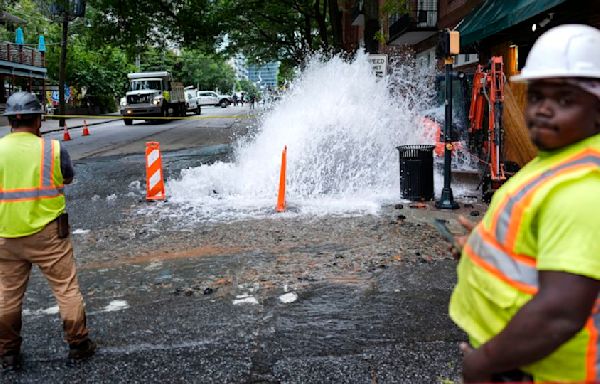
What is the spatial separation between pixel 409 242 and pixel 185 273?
2.62 meters

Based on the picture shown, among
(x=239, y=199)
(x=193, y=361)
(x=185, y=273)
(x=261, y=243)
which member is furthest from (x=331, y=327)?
(x=239, y=199)

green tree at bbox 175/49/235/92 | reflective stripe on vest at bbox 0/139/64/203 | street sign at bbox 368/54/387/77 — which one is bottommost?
reflective stripe on vest at bbox 0/139/64/203

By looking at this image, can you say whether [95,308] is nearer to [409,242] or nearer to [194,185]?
[409,242]

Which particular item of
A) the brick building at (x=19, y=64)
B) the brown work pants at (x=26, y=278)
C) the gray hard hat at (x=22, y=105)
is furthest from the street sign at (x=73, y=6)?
the brown work pants at (x=26, y=278)

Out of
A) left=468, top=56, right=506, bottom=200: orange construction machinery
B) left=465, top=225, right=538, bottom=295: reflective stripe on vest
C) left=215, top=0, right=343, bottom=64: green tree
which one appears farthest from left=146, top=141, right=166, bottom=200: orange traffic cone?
left=215, top=0, right=343, bottom=64: green tree

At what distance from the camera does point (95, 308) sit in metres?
4.97

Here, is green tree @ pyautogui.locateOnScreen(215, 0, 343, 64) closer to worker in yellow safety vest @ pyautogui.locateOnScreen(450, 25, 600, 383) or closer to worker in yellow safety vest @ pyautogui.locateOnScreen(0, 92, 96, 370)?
worker in yellow safety vest @ pyautogui.locateOnScreen(0, 92, 96, 370)

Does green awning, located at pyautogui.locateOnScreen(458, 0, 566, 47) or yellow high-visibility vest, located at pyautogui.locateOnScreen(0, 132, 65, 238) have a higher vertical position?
green awning, located at pyautogui.locateOnScreen(458, 0, 566, 47)

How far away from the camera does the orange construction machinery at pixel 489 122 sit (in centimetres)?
913

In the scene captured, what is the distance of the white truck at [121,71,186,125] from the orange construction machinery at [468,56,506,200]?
26.2m

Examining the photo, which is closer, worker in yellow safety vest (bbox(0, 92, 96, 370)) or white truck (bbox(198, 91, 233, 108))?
worker in yellow safety vest (bbox(0, 92, 96, 370))

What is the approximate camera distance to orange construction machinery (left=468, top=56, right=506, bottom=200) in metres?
9.13

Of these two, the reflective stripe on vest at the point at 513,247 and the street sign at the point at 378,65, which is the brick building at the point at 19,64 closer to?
the street sign at the point at 378,65

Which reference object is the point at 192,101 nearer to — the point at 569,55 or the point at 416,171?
the point at 416,171
